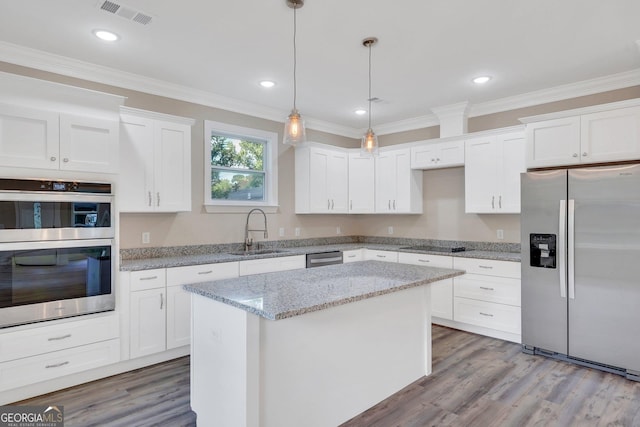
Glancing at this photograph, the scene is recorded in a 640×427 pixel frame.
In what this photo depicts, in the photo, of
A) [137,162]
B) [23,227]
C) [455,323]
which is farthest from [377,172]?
[23,227]

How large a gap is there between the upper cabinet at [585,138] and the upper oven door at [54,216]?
3.95m

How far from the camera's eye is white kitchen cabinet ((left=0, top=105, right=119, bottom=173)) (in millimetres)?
2619

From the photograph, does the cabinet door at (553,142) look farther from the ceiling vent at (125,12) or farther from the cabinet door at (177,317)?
the cabinet door at (177,317)

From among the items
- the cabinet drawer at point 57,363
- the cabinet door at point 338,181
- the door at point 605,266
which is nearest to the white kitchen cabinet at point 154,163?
the cabinet drawer at point 57,363

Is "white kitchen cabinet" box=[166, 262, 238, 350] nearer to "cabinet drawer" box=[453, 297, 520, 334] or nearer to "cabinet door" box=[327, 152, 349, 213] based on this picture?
"cabinet door" box=[327, 152, 349, 213]

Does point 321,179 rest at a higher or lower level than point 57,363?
higher

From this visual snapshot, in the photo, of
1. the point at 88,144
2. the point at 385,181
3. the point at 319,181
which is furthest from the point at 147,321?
the point at 385,181

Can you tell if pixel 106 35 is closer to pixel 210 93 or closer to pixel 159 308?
pixel 210 93

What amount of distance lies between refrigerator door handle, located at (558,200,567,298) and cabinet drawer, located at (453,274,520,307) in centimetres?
47

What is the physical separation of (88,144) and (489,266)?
4.05 m

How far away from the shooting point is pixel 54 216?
275 centimetres

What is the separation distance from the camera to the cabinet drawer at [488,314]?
3.79 meters

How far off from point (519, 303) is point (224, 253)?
3262mm

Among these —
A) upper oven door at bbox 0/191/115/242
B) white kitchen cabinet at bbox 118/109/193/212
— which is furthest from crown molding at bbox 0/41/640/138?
upper oven door at bbox 0/191/115/242
